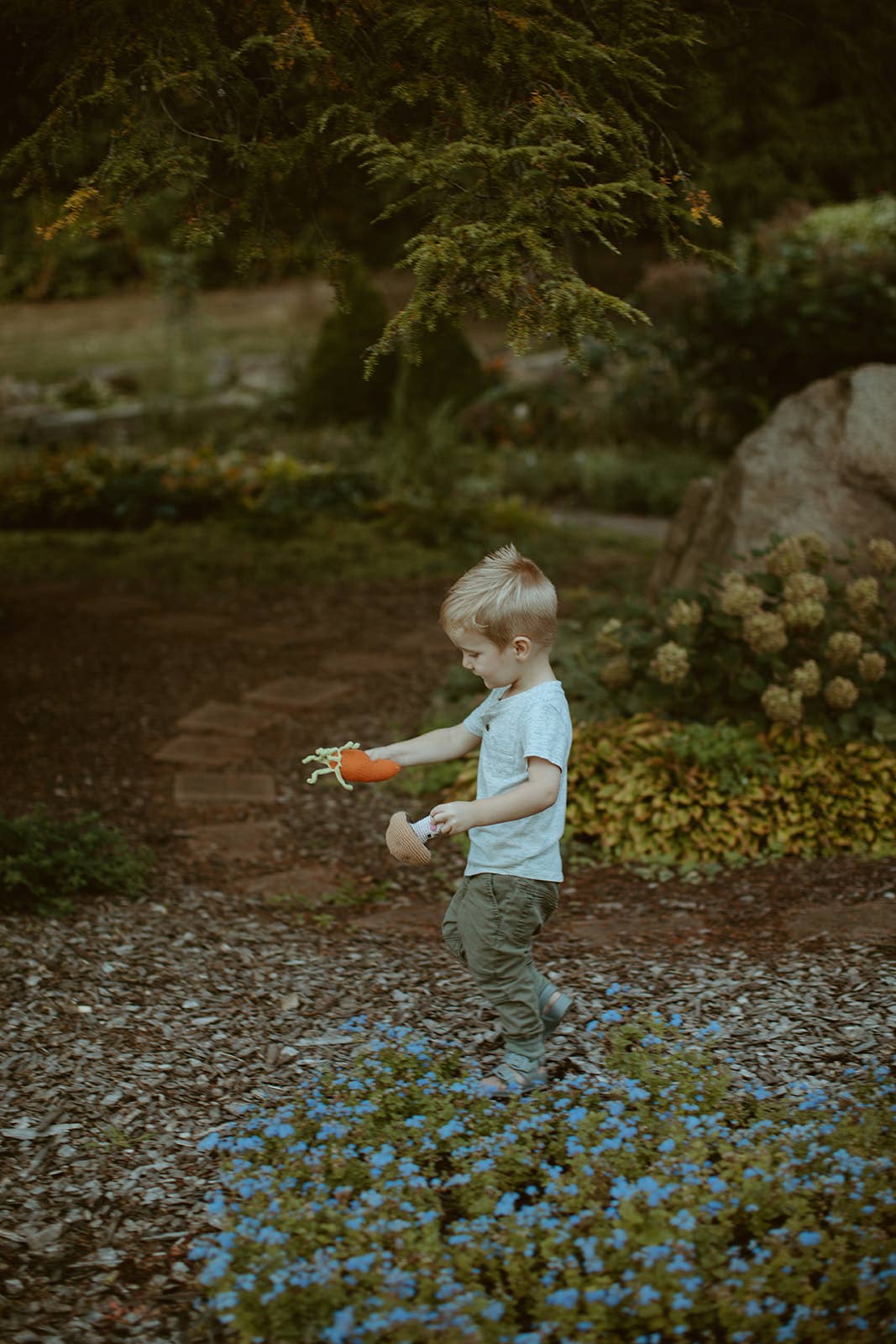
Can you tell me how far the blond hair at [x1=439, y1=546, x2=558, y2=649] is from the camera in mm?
2459

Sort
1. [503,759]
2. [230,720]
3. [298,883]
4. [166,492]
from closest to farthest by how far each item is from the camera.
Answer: [503,759], [298,883], [230,720], [166,492]

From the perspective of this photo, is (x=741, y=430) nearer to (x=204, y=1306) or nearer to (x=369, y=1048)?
(x=369, y=1048)

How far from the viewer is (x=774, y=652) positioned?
4.38 m

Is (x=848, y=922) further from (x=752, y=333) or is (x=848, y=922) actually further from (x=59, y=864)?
(x=752, y=333)

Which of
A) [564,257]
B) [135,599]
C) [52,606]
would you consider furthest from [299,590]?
[564,257]

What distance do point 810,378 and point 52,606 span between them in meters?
7.07

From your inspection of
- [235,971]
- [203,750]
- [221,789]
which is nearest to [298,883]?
[235,971]

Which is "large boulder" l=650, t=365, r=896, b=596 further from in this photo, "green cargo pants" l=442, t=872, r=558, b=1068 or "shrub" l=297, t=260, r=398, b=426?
"shrub" l=297, t=260, r=398, b=426

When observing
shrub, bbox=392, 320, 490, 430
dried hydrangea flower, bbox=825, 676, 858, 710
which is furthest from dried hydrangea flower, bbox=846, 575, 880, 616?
shrub, bbox=392, 320, 490, 430

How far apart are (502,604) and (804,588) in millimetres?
2208

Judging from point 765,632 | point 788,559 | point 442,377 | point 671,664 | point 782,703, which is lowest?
point 782,703

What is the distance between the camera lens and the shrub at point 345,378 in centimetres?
1160

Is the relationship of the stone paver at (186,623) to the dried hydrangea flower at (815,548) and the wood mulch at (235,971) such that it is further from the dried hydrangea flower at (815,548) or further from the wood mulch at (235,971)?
the dried hydrangea flower at (815,548)

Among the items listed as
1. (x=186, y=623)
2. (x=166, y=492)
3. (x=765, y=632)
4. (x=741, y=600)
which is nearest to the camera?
(x=765, y=632)
